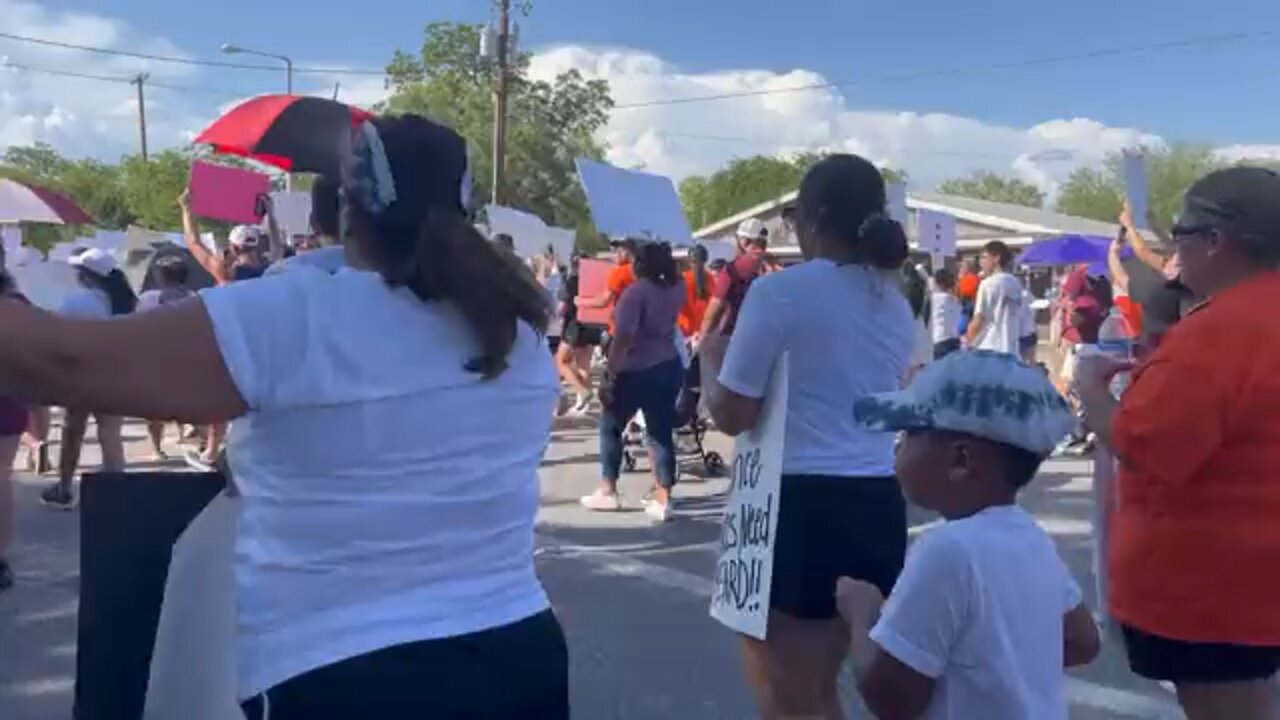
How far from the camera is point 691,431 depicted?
40.7 ft

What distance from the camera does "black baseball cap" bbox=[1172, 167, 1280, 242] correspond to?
328cm

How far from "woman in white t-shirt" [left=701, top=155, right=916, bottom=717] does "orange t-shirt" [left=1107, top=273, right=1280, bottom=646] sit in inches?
25.7

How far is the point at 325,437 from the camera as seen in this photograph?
1.99m

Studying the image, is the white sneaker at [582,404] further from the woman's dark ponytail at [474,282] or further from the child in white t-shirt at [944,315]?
the woman's dark ponytail at [474,282]

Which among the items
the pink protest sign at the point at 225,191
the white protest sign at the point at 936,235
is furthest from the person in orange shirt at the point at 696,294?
the pink protest sign at the point at 225,191

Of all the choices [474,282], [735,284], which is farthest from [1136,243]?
[474,282]

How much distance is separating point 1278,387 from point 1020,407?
0.92m

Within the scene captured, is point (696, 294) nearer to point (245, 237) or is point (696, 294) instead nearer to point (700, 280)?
point (700, 280)

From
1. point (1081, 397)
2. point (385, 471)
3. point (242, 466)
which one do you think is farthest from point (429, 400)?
point (1081, 397)

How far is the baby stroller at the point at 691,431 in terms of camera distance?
11203 millimetres

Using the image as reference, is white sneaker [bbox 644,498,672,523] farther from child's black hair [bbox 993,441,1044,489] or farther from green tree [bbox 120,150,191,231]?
green tree [bbox 120,150,191,231]

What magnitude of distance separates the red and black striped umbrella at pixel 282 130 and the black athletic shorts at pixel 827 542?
1566 millimetres

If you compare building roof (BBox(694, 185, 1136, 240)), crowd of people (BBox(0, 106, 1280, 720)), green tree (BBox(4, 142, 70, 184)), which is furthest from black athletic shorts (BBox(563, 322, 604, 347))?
green tree (BBox(4, 142, 70, 184))

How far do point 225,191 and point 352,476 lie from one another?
28.9 feet
